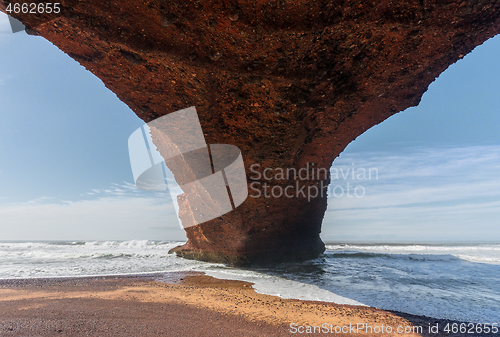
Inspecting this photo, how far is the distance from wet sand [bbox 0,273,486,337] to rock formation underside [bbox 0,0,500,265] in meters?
3.49

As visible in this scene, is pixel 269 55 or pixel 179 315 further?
pixel 269 55

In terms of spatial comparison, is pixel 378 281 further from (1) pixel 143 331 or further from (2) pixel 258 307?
(1) pixel 143 331

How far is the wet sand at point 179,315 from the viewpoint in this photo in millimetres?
3125

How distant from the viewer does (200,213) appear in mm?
8484

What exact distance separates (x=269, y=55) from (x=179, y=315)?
4458 mm

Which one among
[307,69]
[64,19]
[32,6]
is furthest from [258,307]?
[32,6]

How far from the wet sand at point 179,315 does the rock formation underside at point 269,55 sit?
3487 mm

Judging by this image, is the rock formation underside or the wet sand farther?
the rock formation underside

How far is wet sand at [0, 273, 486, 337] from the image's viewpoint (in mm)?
3125

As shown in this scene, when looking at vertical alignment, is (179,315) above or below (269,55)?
below

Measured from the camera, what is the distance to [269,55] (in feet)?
14.3

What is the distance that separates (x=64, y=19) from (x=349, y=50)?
14.9 feet

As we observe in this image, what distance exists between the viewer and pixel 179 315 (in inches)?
144

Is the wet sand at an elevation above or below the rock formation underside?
below
